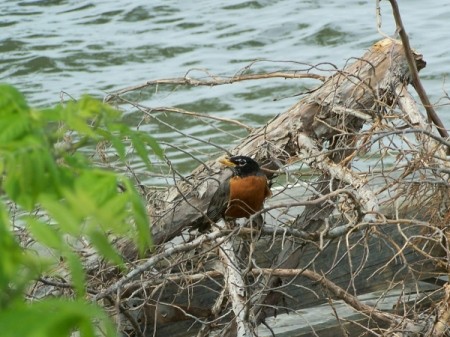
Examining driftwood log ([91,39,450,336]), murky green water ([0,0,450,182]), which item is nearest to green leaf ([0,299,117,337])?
driftwood log ([91,39,450,336])

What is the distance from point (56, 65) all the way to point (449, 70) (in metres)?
4.33

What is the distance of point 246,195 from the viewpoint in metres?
4.04

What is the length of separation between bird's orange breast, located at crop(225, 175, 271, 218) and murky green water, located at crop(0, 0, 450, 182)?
3.63 metres

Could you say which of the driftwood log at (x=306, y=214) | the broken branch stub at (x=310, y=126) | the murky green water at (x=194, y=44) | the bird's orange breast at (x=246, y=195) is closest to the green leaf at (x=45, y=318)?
the driftwood log at (x=306, y=214)

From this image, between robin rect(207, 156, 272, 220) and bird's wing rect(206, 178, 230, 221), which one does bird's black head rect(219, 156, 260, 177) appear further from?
bird's wing rect(206, 178, 230, 221)

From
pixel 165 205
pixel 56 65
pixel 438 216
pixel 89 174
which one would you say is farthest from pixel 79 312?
pixel 56 65

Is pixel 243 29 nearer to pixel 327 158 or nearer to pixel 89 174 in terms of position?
pixel 327 158

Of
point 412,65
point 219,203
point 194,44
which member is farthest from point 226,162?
point 194,44

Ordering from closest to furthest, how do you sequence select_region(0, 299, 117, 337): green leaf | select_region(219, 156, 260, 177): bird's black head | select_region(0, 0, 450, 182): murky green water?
1. select_region(0, 299, 117, 337): green leaf
2. select_region(219, 156, 260, 177): bird's black head
3. select_region(0, 0, 450, 182): murky green water

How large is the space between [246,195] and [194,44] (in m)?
7.24

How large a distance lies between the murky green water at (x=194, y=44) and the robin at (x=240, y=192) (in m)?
3.63

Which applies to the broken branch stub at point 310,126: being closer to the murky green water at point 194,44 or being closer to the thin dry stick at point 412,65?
the thin dry stick at point 412,65

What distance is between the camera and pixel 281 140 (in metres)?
4.21

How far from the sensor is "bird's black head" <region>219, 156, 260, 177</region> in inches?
155
